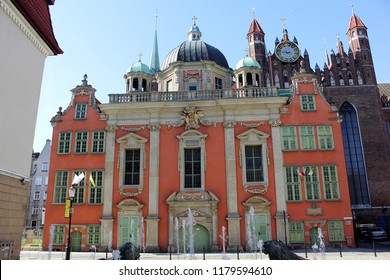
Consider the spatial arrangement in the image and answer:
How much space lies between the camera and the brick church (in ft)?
71.6

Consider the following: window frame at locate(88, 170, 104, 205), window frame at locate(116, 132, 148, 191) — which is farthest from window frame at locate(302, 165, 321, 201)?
window frame at locate(88, 170, 104, 205)

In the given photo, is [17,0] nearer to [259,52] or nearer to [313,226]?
[313,226]

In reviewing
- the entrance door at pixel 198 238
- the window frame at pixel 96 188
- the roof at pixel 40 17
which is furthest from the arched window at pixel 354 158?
the roof at pixel 40 17

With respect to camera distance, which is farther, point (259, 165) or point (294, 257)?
point (259, 165)

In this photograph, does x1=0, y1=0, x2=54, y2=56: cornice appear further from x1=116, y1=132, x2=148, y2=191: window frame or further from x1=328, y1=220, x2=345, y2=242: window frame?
x1=328, y1=220, x2=345, y2=242: window frame

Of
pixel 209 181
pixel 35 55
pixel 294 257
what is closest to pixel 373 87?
pixel 209 181

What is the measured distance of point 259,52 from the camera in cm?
4097

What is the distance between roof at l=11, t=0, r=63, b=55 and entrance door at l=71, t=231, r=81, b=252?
14.2 metres

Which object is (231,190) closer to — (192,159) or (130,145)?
(192,159)

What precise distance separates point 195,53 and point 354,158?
2211 cm

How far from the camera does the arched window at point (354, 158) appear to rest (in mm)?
36281

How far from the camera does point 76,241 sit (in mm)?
22344

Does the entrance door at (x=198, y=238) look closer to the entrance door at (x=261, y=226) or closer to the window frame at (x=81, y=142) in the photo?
the entrance door at (x=261, y=226)

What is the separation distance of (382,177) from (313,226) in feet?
63.6
